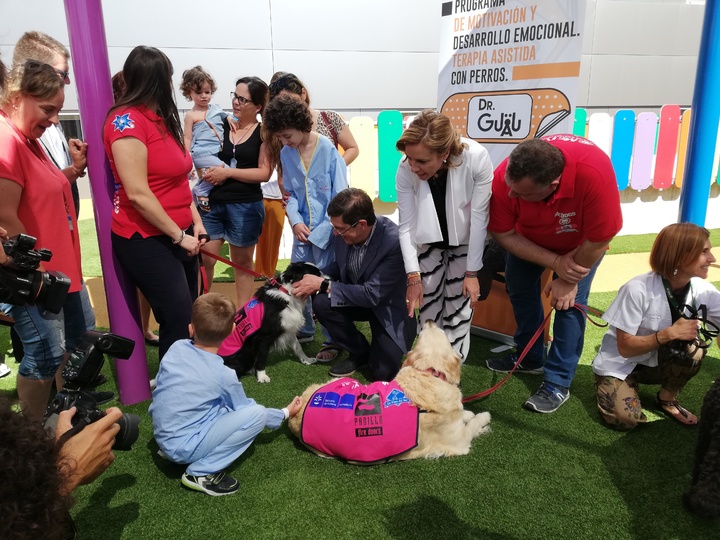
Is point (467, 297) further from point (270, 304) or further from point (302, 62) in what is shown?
point (302, 62)

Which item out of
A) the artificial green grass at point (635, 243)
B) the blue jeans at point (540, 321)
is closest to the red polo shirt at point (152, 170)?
the blue jeans at point (540, 321)

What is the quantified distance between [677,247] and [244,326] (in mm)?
3056

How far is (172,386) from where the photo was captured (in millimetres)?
2732

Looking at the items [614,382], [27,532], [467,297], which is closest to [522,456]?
[614,382]

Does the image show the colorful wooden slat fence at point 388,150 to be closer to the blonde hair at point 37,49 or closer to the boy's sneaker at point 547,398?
the blonde hair at point 37,49

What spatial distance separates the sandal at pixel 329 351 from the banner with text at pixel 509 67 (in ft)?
7.47

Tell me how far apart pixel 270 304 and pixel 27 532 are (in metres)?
2.89

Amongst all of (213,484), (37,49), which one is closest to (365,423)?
(213,484)

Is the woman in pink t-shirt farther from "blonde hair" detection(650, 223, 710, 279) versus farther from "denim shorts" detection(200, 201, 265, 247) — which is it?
"blonde hair" detection(650, 223, 710, 279)

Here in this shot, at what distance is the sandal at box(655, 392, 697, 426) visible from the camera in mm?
3391

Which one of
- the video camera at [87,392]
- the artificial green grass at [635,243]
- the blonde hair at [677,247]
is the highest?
the blonde hair at [677,247]

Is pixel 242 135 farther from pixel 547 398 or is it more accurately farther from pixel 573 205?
pixel 547 398

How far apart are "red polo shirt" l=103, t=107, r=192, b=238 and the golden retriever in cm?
148

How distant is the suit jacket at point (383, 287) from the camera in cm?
392
